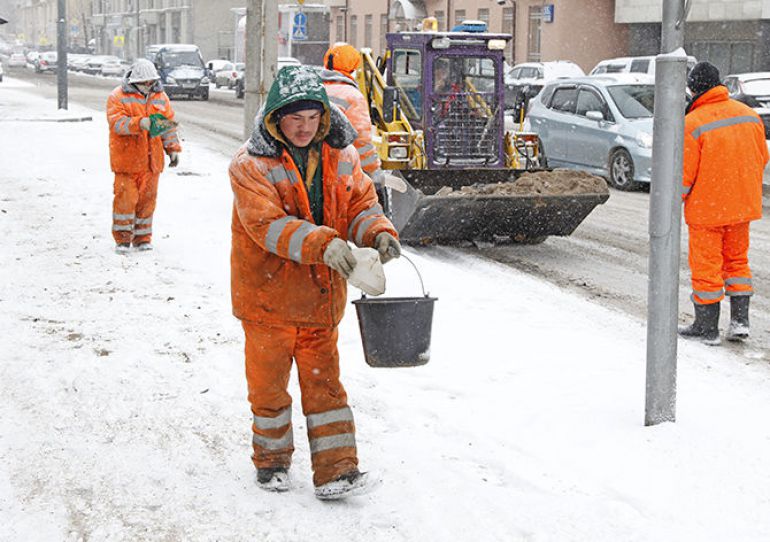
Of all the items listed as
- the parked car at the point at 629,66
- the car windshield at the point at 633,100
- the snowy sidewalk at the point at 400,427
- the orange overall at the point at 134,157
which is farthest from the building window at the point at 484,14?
the snowy sidewalk at the point at 400,427

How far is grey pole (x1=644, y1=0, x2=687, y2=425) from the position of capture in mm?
4684

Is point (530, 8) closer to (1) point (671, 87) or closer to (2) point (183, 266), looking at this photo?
(2) point (183, 266)

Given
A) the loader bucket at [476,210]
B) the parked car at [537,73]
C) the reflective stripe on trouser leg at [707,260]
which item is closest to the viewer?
the reflective stripe on trouser leg at [707,260]

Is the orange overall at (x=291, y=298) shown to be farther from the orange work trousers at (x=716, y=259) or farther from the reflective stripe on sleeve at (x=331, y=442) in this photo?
the orange work trousers at (x=716, y=259)

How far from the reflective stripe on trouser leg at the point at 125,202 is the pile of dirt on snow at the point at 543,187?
2636mm

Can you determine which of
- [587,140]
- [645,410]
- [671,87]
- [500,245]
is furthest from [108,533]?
[587,140]

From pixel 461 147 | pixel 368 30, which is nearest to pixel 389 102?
pixel 461 147

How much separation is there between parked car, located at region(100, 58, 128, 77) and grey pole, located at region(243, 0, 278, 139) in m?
56.5

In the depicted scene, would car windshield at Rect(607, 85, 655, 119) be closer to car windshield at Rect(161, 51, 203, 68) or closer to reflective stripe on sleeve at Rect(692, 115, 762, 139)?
reflective stripe on sleeve at Rect(692, 115, 762, 139)

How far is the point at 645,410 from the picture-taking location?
16.5 ft

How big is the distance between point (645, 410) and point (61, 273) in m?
5.28

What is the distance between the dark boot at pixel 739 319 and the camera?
23.1 feet

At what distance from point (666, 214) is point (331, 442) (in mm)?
1762

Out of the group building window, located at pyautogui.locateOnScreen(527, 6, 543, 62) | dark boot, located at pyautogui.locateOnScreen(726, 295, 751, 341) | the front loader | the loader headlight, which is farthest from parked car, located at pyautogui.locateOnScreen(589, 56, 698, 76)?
dark boot, located at pyautogui.locateOnScreen(726, 295, 751, 341)
